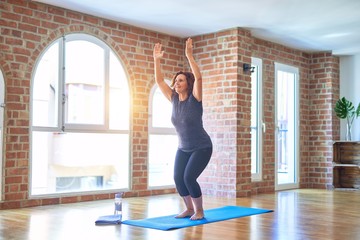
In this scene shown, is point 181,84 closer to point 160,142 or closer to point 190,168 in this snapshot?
point 190,168

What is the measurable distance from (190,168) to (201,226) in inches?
20.4

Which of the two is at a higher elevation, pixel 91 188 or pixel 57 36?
pixel 57 36

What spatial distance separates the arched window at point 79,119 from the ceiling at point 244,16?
629 mm

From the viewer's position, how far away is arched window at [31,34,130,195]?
19.8 ft

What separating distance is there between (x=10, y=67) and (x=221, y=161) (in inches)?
126

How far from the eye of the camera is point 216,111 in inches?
286

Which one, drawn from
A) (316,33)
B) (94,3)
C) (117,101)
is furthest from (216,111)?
(94,3)

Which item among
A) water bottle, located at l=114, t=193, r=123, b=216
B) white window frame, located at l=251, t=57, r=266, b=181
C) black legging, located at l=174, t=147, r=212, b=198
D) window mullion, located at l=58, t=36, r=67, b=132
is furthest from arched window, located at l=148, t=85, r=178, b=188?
black legging, located at l=174, t=147, r=212, b=198

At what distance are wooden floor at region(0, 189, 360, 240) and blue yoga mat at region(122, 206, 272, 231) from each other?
117mm

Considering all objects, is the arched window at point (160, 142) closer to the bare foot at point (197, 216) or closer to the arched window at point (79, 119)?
the arched window at point (79, 119)

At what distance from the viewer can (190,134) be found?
175 inches

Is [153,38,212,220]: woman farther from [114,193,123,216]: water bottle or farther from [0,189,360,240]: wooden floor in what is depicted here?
[114,193,123,216]: water bottle

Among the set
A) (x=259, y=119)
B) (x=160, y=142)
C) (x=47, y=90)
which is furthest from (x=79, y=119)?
(x=259, y=119)

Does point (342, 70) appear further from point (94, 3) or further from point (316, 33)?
point (94, 3)
